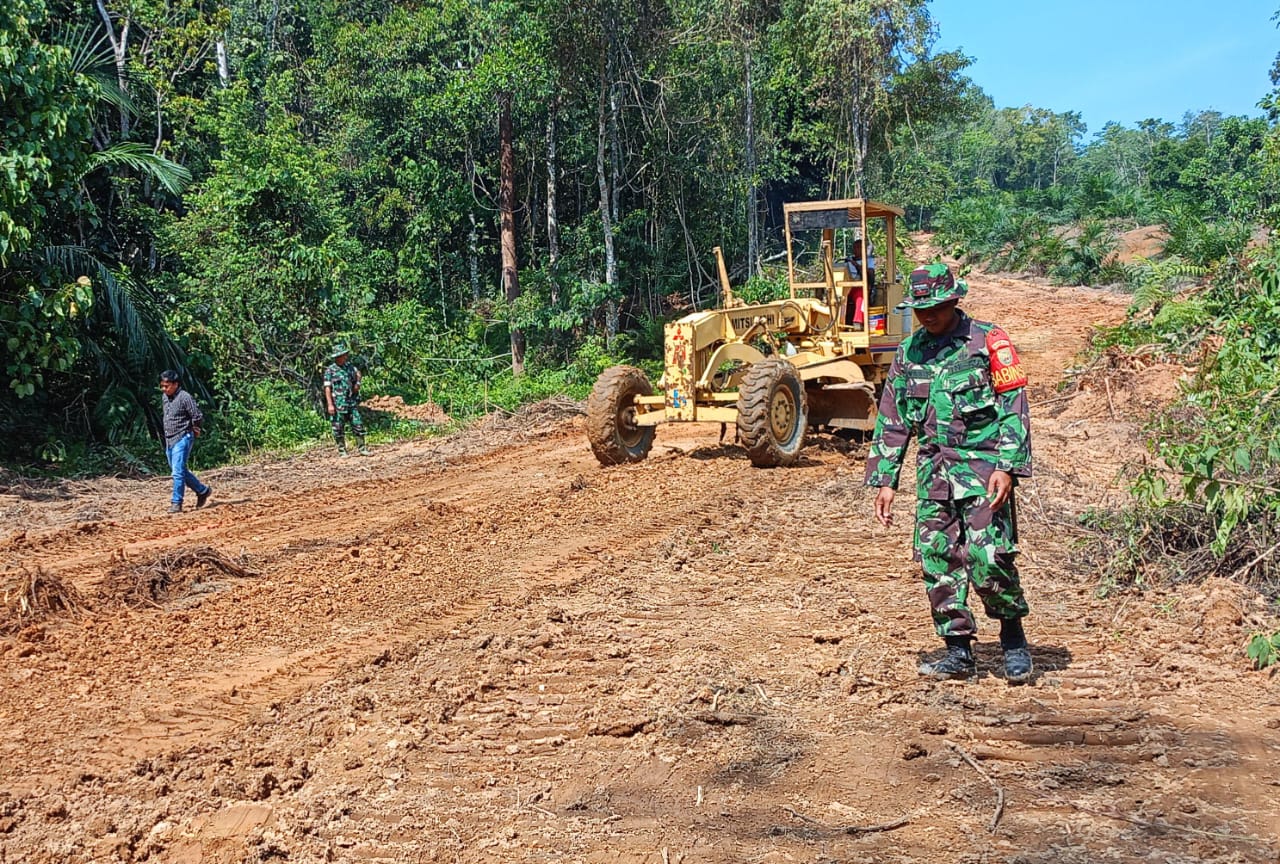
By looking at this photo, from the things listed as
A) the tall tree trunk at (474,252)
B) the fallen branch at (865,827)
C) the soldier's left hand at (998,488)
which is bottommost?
the fallen branch at (865,827)

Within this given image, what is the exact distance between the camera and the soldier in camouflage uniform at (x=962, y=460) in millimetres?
4902

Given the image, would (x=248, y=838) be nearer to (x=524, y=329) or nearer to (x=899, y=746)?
(x=899, y=746)

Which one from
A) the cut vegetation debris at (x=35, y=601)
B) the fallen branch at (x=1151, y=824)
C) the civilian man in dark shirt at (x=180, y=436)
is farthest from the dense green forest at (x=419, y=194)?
the cut vegetation debris at (x=35, y=601)

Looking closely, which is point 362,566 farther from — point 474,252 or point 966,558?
point 474,252

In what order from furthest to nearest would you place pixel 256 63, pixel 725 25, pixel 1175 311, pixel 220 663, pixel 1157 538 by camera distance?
pixel 256 63 → pixel 725 25 → pixel 1175 311 → pixel 1157 538 → pixel 220 663

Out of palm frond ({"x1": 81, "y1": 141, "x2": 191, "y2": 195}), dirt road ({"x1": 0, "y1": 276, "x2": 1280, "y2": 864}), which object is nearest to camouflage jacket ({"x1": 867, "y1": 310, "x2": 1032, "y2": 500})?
dirt road ({"x1": 0, "y1": 276, "x2": 1280, "y2": 864})

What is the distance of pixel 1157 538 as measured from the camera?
659cm

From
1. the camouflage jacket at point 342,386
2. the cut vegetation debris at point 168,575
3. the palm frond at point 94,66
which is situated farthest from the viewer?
the palm frond at point 94,66

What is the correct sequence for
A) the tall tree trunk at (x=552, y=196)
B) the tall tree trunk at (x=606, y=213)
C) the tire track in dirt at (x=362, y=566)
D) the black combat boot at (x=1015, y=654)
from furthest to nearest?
the tall tree trunk at (x=552, y=196)
the tall tree trunk at (x=606, y=213)
the tire track in dirt at (x=362, y=566)
the black combat boot at (x=1015, y=654)

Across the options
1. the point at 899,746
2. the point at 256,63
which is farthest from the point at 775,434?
the point at 256,63

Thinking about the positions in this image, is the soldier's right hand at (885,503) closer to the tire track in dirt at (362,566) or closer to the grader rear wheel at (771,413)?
the tire track in dirt at (362,566)

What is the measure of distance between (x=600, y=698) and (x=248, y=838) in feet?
5.88

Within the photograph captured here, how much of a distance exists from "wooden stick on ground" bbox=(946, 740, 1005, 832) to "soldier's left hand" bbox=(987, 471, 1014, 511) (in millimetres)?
1097

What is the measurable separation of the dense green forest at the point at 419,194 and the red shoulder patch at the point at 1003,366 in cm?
340
